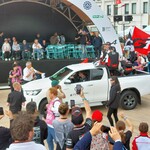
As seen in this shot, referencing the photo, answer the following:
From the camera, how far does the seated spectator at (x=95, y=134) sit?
3766 mm

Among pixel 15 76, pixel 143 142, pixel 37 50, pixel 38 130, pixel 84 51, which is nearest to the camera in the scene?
pixel 143 142

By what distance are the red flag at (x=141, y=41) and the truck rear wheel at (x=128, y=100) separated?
7858 millimetres

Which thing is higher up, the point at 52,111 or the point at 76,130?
the point at 76,130

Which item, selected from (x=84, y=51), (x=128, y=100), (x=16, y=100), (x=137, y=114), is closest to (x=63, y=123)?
(x=16, y=100)

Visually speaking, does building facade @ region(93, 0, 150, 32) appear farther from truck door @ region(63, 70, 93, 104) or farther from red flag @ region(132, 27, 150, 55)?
truck door @ region(63, 70, 93, 104)

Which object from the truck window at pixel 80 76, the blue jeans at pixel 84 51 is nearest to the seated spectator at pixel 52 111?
the truck window at pixel 80 76

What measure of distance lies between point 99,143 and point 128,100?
7.49 metres

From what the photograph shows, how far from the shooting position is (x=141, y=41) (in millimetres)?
19391

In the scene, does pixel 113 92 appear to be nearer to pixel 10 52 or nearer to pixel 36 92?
pixel 36 92

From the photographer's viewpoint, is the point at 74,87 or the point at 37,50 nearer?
the point at 74,87

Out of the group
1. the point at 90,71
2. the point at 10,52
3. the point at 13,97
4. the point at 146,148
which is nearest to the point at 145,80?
the point at 90,71

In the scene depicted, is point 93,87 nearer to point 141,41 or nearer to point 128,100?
point 128,100

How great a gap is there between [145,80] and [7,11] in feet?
40.8

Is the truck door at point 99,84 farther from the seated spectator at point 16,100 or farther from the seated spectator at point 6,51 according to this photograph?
the seated spectator at point 6,51
